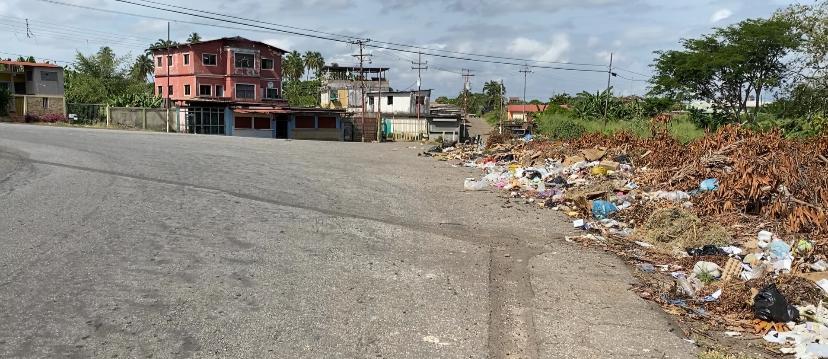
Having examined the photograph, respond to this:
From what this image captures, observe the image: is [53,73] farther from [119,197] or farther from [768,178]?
[768,178]

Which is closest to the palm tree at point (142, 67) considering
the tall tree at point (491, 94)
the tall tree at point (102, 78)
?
the tall tree at point (102, 78)

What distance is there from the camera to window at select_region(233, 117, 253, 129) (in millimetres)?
44125

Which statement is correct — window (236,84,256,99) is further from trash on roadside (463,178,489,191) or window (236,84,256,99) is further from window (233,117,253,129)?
trash on roadside (463,178,489,191)

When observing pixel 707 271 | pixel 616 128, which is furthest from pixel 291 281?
pixel 616 128

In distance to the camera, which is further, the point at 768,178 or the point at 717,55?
the point at 717,55

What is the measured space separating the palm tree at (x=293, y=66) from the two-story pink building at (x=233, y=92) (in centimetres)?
3280

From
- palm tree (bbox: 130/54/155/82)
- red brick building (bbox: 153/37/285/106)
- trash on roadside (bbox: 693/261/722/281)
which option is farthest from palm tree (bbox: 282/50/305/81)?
trash on roadside (bbox: 693/261/722/281)

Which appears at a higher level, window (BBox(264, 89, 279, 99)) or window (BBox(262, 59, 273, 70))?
window (BBox(262, 59, 273, 70))

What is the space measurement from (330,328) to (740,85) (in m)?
38.5

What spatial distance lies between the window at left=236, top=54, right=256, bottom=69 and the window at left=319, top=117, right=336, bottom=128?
10555mm

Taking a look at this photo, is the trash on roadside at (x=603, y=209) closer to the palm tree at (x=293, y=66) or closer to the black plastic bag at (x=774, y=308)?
the black plastic bag at (x=774, y=308)

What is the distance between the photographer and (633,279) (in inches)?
261

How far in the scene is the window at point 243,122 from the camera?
145 ft

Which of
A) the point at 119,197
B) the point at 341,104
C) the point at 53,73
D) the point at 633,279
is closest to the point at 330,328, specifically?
the point at 633,279
